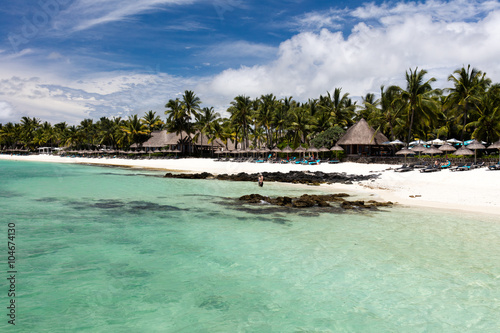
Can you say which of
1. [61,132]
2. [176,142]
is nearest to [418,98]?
[176,142]

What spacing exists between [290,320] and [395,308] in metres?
2.11

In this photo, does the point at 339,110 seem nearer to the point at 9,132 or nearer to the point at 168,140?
the point at 168,140

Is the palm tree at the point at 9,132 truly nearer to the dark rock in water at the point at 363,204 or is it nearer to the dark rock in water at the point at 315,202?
A: the dark rock in water at the point at 315,202

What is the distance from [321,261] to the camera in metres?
9.05

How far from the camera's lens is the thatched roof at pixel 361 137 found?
45312 mm

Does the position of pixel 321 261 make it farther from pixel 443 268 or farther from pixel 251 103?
pixel 251 103

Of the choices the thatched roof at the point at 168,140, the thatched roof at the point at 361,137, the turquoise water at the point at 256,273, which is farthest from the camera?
the thatched roof at the point at 168,140

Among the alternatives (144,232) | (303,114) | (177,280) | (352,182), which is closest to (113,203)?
(144,232)

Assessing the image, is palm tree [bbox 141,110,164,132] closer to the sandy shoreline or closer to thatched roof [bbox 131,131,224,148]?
thatched roof [bbox 131,131,224,148]

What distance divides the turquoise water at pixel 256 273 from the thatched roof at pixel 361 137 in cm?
3166

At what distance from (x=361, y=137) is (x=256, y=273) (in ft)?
135

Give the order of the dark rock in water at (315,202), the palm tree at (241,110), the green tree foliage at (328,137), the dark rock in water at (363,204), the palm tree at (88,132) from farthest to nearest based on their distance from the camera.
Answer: the palm tree at (88,132), the palm tree at (241,110), the green tree foliage at (328,137), the dark rock in water at (315,202), the dark rock in water at (363,204)

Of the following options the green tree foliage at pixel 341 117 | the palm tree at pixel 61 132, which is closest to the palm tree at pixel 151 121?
the green tree foliage at pixel 341 117

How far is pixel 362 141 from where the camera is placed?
45375 millimetres
